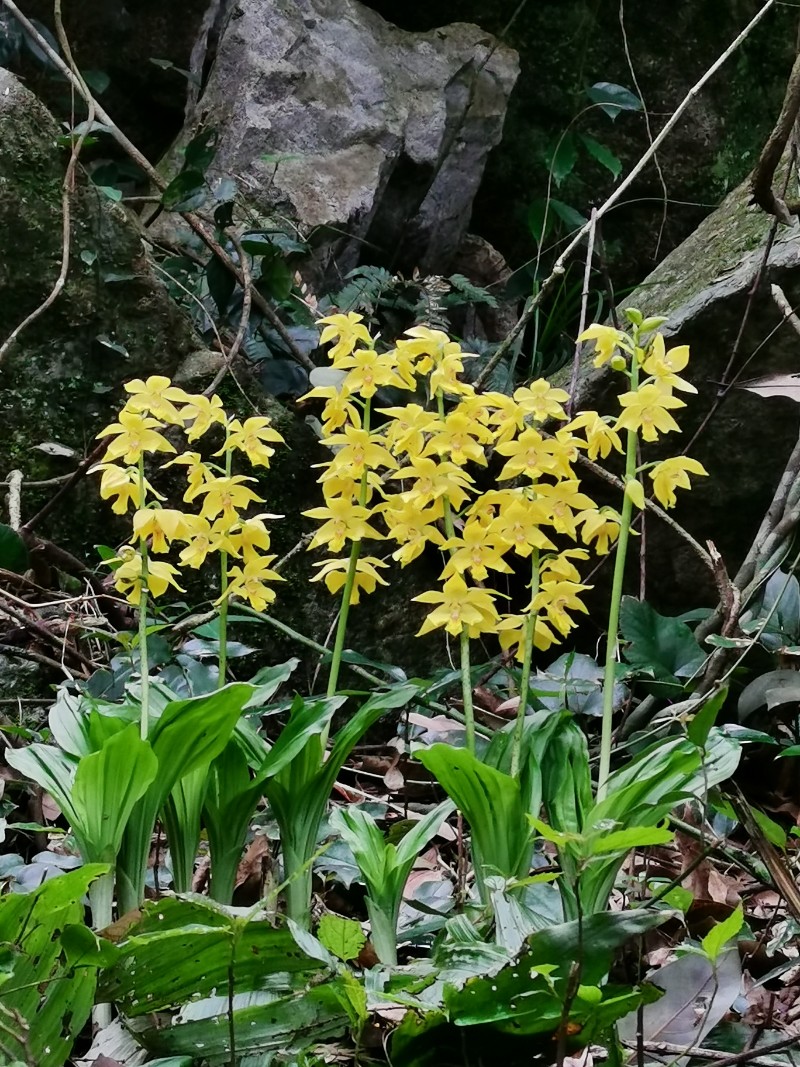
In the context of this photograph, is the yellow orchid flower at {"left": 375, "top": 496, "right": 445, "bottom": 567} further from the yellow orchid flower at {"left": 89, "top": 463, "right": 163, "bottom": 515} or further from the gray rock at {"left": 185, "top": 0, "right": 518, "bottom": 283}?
the gray rock at {"left": 185, "top": 0, "right": 518, "bottom": 283}

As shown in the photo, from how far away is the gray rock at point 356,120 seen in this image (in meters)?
3.29

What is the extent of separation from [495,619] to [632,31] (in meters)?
3.19

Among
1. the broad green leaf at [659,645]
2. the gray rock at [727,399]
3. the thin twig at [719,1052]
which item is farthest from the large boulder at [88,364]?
the thin twig at [719,1052]

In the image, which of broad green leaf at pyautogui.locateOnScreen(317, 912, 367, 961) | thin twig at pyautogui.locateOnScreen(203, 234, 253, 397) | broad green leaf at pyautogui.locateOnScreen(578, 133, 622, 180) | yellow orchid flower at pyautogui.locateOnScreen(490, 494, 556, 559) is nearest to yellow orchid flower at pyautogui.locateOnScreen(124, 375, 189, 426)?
yellow orchid flower at pyautogui.locateOnScreen(490, 494, 556, 559)

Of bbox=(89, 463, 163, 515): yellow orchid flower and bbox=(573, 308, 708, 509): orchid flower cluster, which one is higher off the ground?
bbox=(573, 308, 708, 509): orchid flower cluster

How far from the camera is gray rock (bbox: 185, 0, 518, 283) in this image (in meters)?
3.29

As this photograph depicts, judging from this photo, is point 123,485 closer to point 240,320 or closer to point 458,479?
point 458,479

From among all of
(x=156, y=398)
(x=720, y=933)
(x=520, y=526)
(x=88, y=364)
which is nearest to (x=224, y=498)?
(x=156, y=398)

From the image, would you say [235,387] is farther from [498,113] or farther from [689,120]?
[689,120]

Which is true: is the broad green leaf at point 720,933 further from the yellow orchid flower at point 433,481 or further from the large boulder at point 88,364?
the large boulder at point 88,364

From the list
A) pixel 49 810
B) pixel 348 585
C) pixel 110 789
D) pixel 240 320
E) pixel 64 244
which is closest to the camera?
pixel 110 789

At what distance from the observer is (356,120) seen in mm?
3412

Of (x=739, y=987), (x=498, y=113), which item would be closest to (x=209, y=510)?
(x=739, y=987)

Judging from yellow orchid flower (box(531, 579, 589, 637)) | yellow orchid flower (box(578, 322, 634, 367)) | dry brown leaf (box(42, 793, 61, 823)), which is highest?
yellow orchid flower (box(578, 322, 634, 367))
